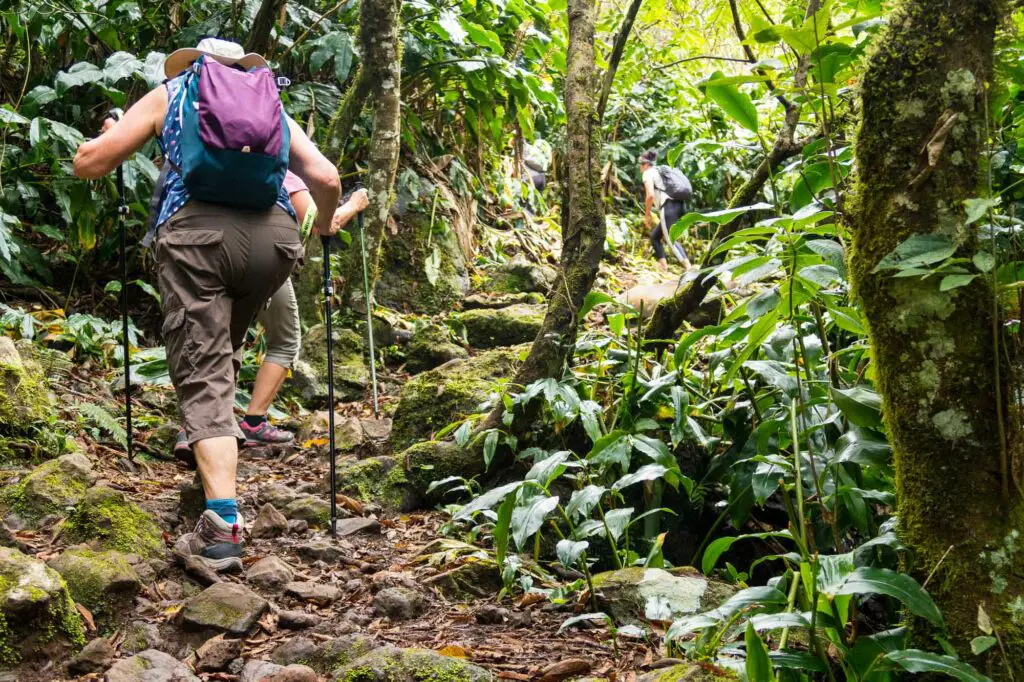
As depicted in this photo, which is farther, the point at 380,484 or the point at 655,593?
the point at 380,484

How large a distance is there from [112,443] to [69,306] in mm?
2395

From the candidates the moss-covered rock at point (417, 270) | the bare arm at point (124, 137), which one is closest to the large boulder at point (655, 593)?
the bare arm at point (124, 137)

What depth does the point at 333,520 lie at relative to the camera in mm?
3926

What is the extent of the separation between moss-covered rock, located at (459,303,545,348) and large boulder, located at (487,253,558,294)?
1563 millimetres

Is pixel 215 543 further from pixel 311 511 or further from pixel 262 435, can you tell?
pixel 262 435

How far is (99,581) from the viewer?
109 inches

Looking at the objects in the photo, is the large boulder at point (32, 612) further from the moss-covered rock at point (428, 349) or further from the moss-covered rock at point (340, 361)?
the moss-covered rock at point (428, 349)

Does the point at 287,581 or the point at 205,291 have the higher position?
the point at 205,291

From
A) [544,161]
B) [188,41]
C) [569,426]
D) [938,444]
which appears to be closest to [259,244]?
[569,426]

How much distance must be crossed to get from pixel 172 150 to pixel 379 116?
3.32 m

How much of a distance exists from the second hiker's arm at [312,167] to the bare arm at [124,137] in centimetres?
54

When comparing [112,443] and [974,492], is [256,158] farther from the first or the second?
[974,492]

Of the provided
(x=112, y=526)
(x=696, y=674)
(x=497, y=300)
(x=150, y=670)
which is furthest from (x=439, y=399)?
(x=497, y=300)

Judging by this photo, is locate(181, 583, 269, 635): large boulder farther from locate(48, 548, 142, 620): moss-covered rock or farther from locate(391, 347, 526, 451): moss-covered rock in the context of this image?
locate(391, 347, 526, 451): moss-covered rock
